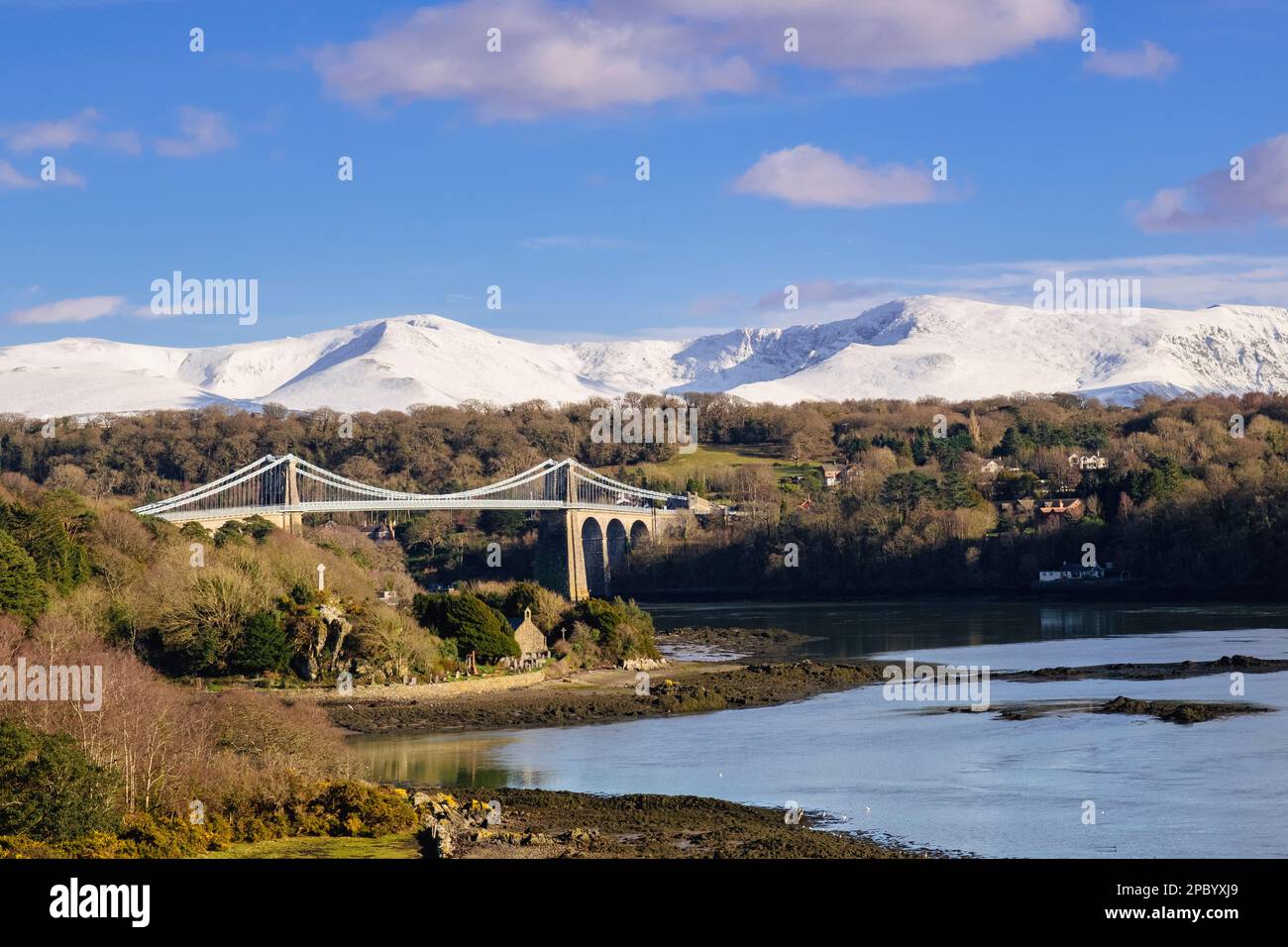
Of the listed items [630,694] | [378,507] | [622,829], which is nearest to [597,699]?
[630,694]

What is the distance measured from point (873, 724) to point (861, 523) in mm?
48523

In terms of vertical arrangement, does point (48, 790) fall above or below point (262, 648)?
below

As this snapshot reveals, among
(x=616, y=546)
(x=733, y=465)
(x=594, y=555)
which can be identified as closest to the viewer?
(x=594, y=555)

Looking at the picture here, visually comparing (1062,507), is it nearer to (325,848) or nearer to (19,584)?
(19,584)

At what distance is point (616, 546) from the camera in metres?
83.9

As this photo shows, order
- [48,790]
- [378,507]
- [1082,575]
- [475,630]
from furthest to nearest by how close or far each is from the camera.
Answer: [1082,575], [378,507], [475,630], [48,790]

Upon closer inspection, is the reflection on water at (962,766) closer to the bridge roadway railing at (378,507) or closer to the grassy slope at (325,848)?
the grassy slope at (325,848)

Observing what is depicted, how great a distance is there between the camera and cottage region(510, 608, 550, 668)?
3794 centimetres

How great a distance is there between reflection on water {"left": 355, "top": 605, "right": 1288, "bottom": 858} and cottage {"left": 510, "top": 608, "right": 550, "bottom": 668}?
732cm

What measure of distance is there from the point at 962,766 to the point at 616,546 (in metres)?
60.8

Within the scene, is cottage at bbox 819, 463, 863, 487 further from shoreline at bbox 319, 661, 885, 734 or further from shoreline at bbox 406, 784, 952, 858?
shoreline at bbox 406, 784, 952, 858

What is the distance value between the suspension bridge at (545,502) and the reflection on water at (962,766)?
30634 millimetres

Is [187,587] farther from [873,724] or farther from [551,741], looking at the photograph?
[873,724]
